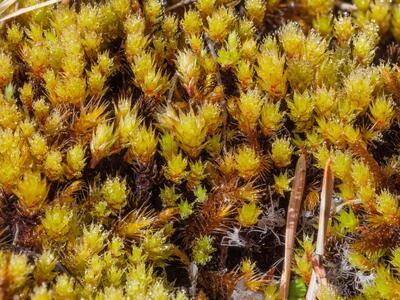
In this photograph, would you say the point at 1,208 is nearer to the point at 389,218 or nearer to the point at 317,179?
the point at 317,179

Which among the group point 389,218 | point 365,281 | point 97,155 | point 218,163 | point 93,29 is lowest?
point 365,281

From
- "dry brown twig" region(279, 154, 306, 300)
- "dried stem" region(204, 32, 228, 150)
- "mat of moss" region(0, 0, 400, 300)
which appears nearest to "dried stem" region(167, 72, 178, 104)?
"mat of moss" region(0, 0, 400, 300)

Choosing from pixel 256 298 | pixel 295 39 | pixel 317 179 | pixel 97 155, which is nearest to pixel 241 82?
pixel 295 39

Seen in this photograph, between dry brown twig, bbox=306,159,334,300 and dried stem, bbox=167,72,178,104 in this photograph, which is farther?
dried stem, bbox=167,72,178,104

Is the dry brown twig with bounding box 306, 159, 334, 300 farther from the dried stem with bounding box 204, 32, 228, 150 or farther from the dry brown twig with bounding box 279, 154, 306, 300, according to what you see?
the dried stem with bounding box 204, 32, 228, 150

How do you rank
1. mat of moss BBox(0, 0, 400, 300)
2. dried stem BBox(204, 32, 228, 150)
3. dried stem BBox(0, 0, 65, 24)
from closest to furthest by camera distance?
mat of moss BBox(0, 0, 400, 300) → dried stem BBox(204, 32, 228, 150) → dried stem BBox(0, 0, 65, 24)

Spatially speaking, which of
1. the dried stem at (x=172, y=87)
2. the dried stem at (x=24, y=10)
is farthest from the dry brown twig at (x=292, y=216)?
the dried stem at (x=24, y=10)

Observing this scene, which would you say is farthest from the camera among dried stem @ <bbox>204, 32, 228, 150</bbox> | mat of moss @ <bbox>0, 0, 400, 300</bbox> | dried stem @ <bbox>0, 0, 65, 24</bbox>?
dried stem @ <bbox>0, 0, 65, 24</bbox>

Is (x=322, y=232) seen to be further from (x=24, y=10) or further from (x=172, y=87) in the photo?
(x=24, y=10)

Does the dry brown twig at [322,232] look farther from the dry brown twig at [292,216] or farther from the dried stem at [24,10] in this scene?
the dried stem at [24,10]
